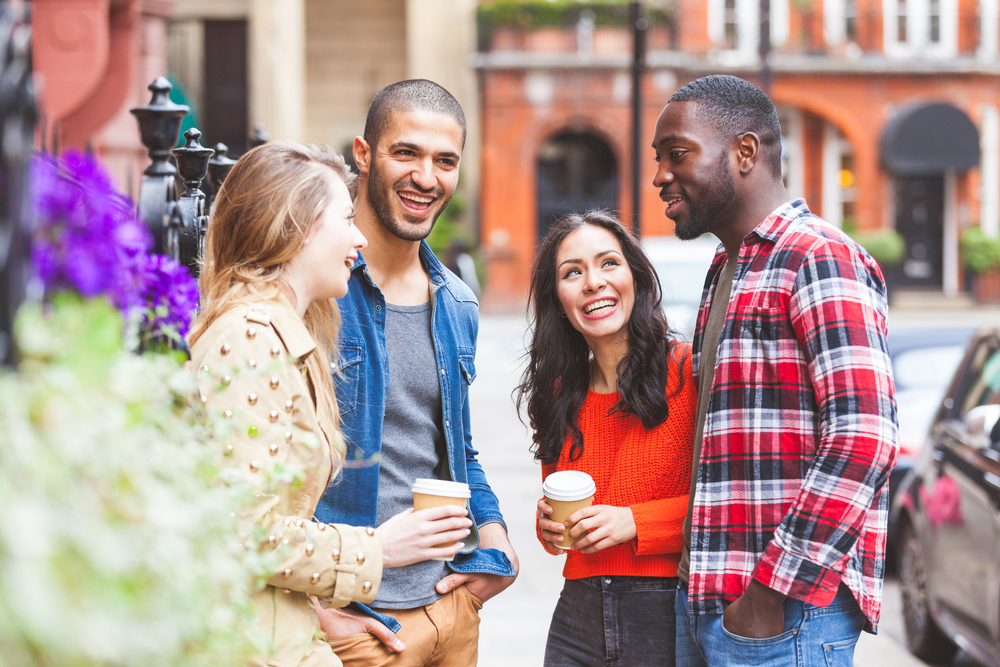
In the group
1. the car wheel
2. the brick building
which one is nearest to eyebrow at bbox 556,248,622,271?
the car wheel

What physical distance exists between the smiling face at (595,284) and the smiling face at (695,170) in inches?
16.6

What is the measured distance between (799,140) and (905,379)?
21906mm

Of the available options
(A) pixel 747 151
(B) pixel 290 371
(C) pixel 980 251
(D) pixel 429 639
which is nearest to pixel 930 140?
(C) pixel 980 251

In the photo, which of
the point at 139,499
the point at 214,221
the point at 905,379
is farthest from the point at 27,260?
the point at 905,379

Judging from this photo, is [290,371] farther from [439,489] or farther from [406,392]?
[406,392]

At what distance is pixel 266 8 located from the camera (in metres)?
24.0

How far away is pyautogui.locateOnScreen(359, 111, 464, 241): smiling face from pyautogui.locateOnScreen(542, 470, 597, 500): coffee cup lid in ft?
2.62

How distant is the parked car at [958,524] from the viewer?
4.56m

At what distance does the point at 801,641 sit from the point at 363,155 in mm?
1796

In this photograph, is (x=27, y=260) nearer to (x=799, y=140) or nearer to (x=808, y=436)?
(x=808, y=436)

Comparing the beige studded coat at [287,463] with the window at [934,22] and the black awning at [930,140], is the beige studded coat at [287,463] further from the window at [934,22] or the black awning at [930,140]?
the window at [934,22]

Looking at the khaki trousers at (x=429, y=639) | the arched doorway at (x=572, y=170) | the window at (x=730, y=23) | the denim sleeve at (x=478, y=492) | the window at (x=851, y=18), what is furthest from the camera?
the window at (x=851, y=18)

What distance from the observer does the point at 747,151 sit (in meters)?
2.53

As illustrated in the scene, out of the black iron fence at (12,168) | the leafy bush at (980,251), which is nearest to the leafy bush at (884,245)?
the leafy bush at (980,251)
